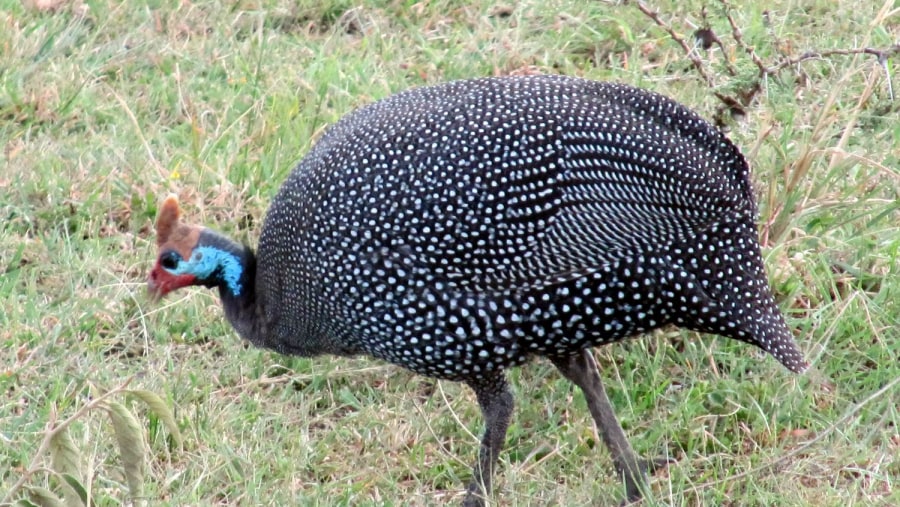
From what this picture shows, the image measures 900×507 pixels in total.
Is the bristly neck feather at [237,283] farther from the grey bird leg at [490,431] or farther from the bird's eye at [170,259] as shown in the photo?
the grey bird leg at [490,431]

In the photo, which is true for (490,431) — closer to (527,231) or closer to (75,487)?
(527,231)

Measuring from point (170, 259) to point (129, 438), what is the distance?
1529 mm

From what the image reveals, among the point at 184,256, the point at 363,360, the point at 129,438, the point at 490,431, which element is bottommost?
the point at 363,360

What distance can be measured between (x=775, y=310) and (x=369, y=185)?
46.5 inches

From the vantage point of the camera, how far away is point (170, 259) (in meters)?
3.89

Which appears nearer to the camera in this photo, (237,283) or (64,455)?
(64,455)

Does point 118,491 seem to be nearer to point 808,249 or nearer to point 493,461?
point 493,461

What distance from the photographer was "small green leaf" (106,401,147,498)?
2.40 m

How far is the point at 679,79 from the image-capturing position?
5.51 meters

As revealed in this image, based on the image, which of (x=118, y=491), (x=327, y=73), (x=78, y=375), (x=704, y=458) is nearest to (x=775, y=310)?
(x=704, y=458)

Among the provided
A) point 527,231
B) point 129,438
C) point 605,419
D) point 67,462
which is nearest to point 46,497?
point 67,462

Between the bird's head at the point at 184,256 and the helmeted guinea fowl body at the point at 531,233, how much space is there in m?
0.39

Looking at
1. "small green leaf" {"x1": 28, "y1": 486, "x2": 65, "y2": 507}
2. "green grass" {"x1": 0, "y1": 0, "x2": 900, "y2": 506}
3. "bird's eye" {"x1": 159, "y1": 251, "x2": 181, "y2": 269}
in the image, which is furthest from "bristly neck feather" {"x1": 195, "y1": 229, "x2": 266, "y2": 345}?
"small green leaf" {"x1": 28, "y1": 486, "x2": 65, "y2": 507}

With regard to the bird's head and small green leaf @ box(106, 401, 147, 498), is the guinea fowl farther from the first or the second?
small green leaf @ box(106, 401, 147, 498)
